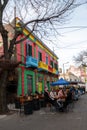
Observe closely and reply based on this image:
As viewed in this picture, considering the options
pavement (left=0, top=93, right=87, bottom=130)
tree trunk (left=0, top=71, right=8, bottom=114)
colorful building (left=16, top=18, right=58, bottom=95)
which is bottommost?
pavement (left=0, top=93, right=87, bottom=130)

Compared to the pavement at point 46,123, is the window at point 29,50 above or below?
above

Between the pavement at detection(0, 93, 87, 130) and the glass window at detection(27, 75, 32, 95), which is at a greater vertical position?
the glass window at detection(27, 75, 32, 95)

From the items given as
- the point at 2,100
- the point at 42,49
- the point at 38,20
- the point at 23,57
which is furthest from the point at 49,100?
the point at 42,49

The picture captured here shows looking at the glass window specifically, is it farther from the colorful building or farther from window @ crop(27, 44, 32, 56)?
window @ crop(27, 44, 32, 56)

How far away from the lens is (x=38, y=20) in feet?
60.8

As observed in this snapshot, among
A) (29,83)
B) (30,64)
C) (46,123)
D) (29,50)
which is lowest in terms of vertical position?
A: (46,123)

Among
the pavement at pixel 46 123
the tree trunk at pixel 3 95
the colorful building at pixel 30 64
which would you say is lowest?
the pavement at pixel 46 123

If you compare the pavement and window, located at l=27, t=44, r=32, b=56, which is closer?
the pavement

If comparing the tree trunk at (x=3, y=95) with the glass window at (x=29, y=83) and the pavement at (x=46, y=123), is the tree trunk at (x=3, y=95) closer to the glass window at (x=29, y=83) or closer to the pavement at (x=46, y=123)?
the pavement at (x=46, y=123)

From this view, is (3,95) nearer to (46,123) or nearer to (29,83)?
(46,123)

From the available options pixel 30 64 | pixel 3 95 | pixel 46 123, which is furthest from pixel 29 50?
pixel 46 123

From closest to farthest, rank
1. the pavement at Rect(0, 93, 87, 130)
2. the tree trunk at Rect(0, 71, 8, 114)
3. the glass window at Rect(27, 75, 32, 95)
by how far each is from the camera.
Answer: the pavement at Rect(0, 93, 87, 130), the tree trunk at Rect(0, 71, 8, 114), the glass window at Rect(27, 75, 32, 95)

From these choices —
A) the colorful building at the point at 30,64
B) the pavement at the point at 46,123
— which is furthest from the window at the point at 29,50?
the pavement at the point at 46,123

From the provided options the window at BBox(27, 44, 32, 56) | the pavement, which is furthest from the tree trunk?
the window at BBox(27, 44, 32, 56)
